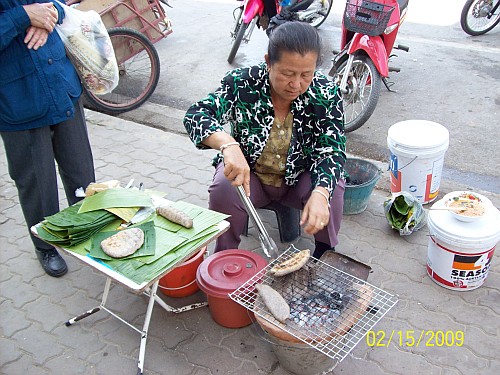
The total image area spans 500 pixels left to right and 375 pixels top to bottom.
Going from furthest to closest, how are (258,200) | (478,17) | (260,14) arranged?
1. (478,17)
2. (260,14)
3. (258,200)

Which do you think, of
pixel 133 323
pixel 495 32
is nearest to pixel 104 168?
pixel 133 323

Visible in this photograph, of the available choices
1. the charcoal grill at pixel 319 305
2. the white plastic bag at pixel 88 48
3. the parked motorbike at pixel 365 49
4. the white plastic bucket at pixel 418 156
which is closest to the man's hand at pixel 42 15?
the white plastic bag at pixel 88 48

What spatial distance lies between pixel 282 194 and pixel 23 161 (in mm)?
1412

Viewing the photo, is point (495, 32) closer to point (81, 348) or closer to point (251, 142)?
point (251, 142)

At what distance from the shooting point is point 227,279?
2.18 m

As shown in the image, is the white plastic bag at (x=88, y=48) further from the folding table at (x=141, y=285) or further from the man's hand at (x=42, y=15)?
the folding table at (x=141, y=285)

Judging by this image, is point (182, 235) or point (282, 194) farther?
point (282, 194)

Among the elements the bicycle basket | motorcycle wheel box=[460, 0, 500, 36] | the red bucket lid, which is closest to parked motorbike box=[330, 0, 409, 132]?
the bicycle basket

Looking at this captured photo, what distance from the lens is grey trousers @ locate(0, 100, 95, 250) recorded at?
239cm

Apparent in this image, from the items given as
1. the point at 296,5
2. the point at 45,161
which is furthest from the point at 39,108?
the point at 296,5

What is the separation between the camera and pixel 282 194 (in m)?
2.54

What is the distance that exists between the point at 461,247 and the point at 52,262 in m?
2.35

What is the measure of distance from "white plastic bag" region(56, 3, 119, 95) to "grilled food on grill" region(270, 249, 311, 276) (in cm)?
149

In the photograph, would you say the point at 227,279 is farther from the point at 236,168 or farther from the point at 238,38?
the point at 238,38
